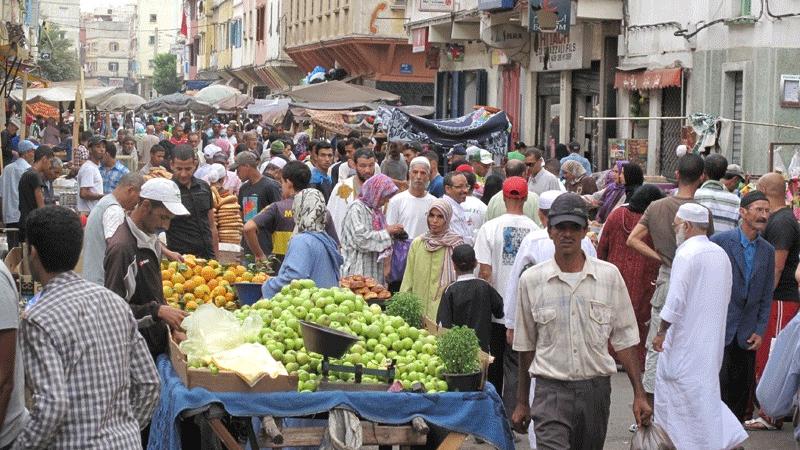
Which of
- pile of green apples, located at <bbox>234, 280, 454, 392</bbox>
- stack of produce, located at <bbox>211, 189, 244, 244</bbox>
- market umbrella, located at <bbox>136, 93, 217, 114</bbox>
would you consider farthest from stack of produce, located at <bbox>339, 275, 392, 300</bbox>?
market umbrella, located at <bbox>136, 93, 217, 114</bbox>

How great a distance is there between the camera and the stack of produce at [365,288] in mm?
10141

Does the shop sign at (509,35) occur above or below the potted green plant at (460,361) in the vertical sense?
above

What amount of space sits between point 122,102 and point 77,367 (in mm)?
43023

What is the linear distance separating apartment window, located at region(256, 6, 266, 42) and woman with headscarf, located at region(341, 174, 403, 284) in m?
52.4

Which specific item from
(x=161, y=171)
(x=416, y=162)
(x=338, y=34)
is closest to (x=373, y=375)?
(x=416, y=162)

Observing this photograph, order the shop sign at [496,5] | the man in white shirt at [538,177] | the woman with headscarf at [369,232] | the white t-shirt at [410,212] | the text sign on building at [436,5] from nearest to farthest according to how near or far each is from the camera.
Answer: the woman with headscarf at [369,232]
the white t-shirt at [410,212]
the man in white shirt at [538,177]
the shop sign at [496,5]
the text sign on building at [436,5]

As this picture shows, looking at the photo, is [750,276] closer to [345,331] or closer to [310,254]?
[310,254]

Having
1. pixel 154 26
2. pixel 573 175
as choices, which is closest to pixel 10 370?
pixel 573 175

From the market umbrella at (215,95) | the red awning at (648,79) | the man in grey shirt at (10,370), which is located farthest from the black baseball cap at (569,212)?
the market umbrella at (215,95)

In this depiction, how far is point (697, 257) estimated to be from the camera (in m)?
8.48

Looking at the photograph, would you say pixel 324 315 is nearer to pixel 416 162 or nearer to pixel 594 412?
pixel 594 412

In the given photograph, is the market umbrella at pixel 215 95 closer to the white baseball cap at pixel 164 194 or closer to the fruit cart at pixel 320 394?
the white baseball cap at pixel 164 194

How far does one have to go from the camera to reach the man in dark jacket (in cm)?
759

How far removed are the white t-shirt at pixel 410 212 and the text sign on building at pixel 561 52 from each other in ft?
50.6
